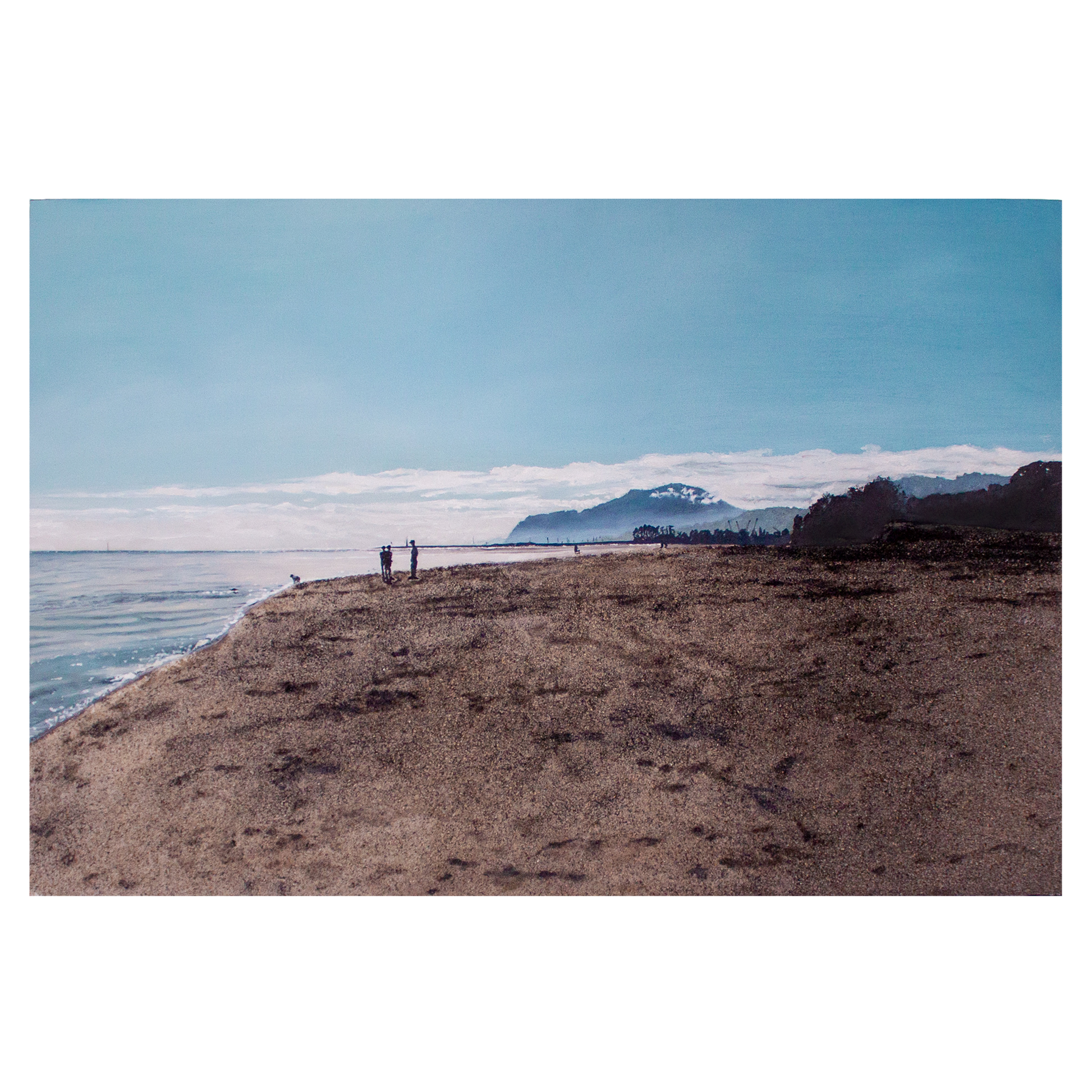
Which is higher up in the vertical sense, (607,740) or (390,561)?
(390,561)

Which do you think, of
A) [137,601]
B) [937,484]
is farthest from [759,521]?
[137,601]

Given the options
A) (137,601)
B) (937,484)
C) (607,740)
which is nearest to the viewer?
(607,740)

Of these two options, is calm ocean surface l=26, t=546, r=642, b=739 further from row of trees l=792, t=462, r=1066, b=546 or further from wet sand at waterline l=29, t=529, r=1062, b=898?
row of trees l=792, t=462, r=1066, b=546

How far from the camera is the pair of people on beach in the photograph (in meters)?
2.05

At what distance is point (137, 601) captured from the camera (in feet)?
6.73

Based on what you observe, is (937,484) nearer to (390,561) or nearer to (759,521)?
(759,521)

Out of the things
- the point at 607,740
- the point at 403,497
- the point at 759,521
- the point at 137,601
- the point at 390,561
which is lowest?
the point at 607,740

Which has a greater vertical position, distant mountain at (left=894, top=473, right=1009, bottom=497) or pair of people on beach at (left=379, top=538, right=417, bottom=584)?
distant mountain at (left=894, top=473, right=1009, bottom=497)

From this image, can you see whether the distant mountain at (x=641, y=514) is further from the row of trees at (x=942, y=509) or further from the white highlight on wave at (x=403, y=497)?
the row of trees at (x=942, y=509)

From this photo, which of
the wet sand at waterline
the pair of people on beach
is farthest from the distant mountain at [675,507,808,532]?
the pair of people on beach

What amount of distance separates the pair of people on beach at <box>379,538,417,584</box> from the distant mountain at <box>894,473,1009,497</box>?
78.4 inches

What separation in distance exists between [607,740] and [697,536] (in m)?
0.91
